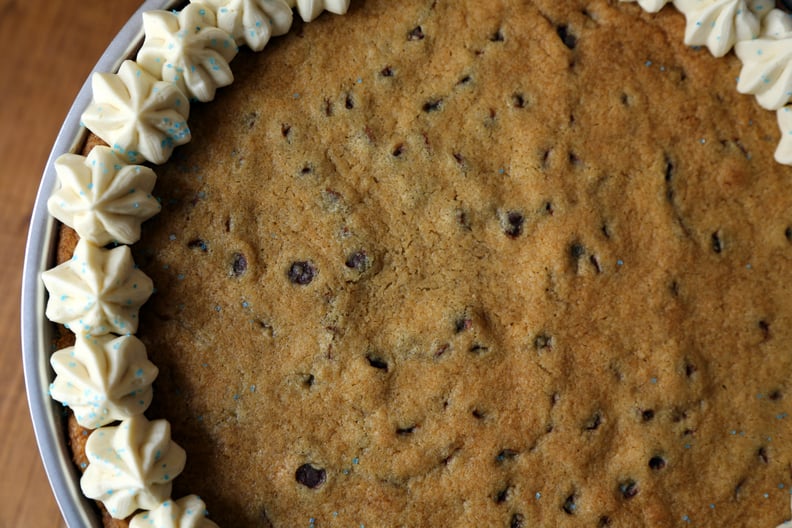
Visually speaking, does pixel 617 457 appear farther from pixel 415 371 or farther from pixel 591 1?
pixel 591 1

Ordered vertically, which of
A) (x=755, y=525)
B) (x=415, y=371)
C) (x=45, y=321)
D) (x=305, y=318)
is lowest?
(x=755, y=525)

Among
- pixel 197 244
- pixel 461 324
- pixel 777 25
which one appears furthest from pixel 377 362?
pixel 777 25

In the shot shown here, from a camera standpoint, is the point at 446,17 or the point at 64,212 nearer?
the point at 64,212

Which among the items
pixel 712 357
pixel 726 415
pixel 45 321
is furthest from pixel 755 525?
pixel 45 321

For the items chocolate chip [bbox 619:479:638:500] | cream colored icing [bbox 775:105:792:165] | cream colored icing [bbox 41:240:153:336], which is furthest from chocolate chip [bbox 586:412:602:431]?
cream colored icing [bbox 41:240:153:336]

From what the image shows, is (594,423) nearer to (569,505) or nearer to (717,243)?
(569,505)

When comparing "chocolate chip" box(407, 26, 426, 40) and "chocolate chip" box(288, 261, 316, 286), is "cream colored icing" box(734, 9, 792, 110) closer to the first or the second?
"chocolate chip" box(407, 26, 426, 40)

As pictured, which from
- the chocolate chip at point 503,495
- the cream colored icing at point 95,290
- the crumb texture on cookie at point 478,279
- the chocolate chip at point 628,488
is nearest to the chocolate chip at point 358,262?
the crumb texture on cookie at point 478,279
